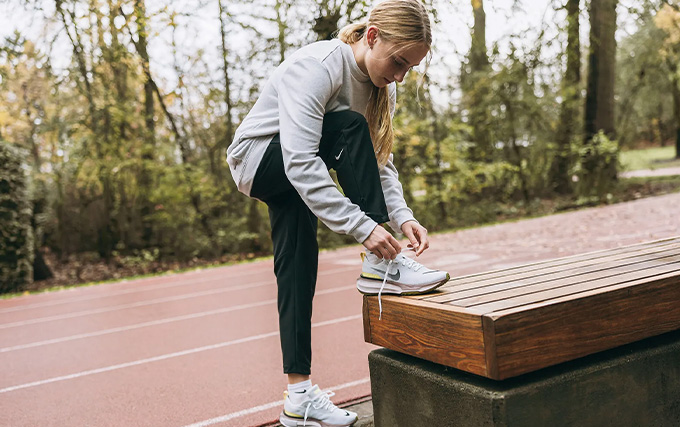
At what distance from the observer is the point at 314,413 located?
92.9 inches

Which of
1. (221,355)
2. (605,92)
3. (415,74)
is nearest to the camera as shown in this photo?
(221,355)

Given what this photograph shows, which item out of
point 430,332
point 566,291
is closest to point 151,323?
point 430,332

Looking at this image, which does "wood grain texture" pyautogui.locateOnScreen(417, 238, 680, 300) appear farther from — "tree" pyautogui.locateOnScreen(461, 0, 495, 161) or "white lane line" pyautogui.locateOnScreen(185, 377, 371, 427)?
"tree" pyautogui.locateOnScreen(461, 0, 495, 161)

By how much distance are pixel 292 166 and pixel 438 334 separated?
0.74 m

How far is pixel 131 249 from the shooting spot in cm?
1342

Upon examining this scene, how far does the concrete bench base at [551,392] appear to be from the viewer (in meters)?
1.69

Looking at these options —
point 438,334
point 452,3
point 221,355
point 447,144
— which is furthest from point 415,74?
point 438,334

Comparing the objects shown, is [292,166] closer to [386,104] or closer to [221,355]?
[386,104]

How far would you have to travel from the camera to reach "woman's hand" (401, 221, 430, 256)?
2205mm

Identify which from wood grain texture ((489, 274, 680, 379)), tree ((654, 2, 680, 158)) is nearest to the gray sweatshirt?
wood grain texture ((489, 274, 680, 379))

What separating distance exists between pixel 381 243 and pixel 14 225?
1052 cm

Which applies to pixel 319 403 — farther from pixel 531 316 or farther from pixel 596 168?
pixel 596 168

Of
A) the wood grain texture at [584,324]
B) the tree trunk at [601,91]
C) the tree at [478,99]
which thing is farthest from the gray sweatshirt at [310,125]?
the tree trunk at [601,91]

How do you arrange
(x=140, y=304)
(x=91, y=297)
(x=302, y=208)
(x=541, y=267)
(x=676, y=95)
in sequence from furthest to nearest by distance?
(x=676, y=95) → (x=91, y=297) → (x=140, y=304) → (x=541, y=267) → (x=302, y=208)
